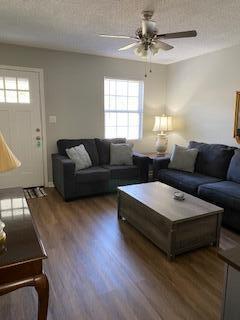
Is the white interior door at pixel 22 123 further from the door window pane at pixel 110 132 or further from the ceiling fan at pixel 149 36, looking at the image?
the ceiling fan at pixel 149 36

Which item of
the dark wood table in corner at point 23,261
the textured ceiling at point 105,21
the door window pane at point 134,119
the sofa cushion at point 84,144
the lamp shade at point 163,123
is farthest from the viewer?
the door window pane at point 134,119

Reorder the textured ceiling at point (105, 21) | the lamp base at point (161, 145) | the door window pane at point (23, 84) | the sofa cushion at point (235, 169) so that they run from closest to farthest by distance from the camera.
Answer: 1. the textured ceiling at point (105, 21)
2. the sofa cushion at point (235, 169)
3. the door window pane at point (23, 84)
4. the lamp base at point (161, 145)

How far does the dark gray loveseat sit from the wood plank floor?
794 millimetres

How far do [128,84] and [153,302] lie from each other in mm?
4103

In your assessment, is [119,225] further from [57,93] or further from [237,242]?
[57,93]

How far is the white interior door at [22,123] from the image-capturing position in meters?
3.88

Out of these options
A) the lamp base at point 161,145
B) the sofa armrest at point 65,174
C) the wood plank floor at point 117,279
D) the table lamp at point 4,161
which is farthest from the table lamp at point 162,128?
the table lamp at point 4,161

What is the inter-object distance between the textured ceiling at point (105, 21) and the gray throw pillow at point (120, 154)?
1.65 meters

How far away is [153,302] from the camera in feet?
5.68

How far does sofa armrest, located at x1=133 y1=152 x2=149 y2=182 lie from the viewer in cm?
419

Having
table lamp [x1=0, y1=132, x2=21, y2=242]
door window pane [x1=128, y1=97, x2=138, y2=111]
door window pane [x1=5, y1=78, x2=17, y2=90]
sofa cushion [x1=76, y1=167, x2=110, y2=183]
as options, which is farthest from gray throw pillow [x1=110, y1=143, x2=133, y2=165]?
table lamp [x1=0, y1=132, x2=21, y2=242]

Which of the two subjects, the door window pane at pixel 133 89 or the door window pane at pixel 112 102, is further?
the door window pane at pixel 133 89

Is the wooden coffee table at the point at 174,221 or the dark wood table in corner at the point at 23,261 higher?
the dark wood table in corner at the point at 23,261

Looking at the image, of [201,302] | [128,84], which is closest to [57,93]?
[128,84]
